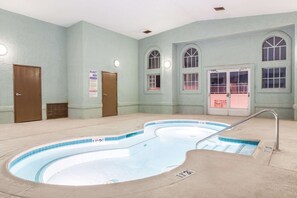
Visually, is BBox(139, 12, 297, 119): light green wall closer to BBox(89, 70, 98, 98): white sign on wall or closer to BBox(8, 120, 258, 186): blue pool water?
BBox(89, 70, 98, 98): white sign on wall

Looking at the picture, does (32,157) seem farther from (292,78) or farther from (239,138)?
(292,78)

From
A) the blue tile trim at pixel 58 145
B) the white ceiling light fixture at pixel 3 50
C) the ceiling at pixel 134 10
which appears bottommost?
the blue tile trim at pixel 58 145

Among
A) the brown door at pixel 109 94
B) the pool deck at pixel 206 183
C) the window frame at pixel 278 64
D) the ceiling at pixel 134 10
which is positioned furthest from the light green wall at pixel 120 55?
the pool deck at pixel 206 183

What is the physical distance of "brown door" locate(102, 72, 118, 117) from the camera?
26.2 ft

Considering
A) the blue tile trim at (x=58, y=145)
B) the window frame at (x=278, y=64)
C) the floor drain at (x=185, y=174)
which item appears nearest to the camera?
the floor drain at (x=185, y=174)

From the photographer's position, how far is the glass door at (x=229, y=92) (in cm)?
787

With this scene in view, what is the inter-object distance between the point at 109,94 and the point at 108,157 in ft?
14.7

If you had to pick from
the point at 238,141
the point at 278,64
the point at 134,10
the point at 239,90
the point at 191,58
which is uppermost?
the point at 134,10

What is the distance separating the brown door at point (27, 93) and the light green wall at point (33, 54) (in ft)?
0.46

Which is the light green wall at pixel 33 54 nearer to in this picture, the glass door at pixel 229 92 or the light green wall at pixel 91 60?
the light green wall at pixel 91 60

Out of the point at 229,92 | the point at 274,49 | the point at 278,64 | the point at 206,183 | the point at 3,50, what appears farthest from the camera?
the point at 229,92

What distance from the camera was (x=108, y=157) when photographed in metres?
3.97

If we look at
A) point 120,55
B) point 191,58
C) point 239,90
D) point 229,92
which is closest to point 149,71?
point 120,55

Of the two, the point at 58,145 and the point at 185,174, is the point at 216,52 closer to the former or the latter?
the point at 58,145
